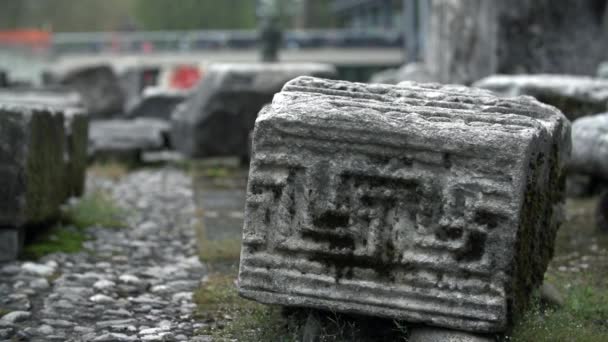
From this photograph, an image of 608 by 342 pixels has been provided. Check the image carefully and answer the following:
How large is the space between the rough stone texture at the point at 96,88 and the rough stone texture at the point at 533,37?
655cm

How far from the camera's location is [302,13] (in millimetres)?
48562

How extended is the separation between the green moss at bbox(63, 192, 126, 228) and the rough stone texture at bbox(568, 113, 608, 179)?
2997 millimetres

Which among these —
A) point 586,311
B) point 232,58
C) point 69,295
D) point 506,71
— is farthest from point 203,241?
point 232,58

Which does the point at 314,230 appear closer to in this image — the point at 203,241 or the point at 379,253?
the point at 379,253

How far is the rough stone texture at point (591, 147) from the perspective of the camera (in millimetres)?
6480

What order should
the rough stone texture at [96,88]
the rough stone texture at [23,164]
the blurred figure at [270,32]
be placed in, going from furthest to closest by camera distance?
1. the rough stone texture at [96,88]
2. the blurred figure at [270,32]
3. the rough stone texture at [23,164]

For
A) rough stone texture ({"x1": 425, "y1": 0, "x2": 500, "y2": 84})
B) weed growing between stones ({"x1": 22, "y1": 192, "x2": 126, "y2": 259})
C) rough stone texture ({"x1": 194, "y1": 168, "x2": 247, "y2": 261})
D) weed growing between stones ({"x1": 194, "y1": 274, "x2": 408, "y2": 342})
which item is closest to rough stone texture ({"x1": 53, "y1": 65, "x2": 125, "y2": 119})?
rough stone texture ({"x1": 194, "y1": 168, "x2": 247, "y2": 261})

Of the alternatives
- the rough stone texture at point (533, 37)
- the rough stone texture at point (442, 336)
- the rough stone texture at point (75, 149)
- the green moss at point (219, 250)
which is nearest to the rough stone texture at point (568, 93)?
the rough stone texture at point (533, 37)

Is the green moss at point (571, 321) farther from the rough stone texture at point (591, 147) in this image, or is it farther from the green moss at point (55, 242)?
the green moss at point (55, 242)

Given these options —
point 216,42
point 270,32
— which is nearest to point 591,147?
point 270,32

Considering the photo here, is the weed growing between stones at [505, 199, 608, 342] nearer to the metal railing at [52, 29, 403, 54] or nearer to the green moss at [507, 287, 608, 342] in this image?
the green moss at [507, 287, 608, 342]

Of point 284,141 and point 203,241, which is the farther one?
point 203,241

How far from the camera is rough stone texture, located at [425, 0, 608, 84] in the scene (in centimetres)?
970

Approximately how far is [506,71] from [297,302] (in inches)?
255
